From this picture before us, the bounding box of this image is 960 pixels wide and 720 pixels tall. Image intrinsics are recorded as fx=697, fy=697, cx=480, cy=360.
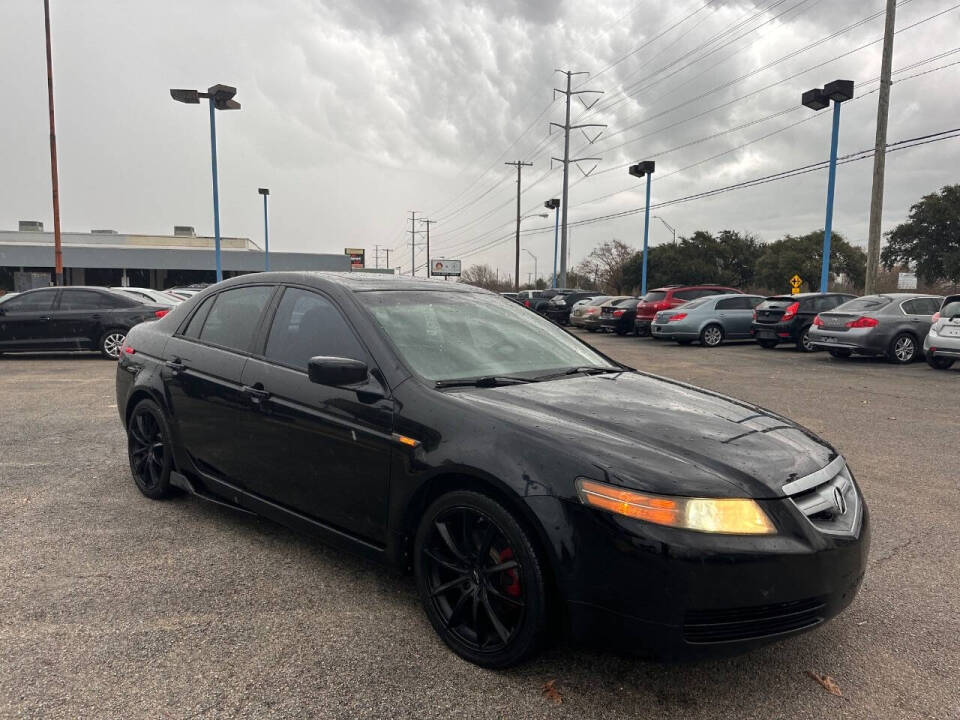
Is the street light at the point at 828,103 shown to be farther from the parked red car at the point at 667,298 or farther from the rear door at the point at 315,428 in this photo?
the rear door at the point at 315,428

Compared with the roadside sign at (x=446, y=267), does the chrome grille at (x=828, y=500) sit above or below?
below

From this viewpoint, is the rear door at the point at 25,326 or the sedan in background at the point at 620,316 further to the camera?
the sedan in background at the point at 620,316

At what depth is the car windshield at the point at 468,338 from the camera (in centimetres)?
321

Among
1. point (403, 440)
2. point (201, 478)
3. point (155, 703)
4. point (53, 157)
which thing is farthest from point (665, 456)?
point (53, 157)

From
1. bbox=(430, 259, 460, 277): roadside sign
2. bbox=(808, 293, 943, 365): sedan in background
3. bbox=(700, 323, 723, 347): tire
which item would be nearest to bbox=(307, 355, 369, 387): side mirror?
bbox=(808, 293, 943, 365): sedan in background

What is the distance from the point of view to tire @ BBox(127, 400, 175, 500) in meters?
4.30

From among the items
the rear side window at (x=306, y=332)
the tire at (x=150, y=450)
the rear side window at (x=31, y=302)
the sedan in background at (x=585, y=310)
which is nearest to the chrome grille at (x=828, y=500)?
the rear side window at (x=306, y=332)

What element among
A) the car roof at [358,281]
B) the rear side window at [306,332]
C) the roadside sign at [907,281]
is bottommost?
the rear side window at [306,332]

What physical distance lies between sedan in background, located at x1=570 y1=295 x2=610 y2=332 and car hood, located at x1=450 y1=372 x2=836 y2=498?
21.4m

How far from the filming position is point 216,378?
12.6 feet

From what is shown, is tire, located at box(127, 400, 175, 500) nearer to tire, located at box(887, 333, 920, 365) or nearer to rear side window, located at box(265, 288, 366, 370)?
rear side window, located at box(265, 288, 366, 370)

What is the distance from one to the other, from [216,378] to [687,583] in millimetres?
2736

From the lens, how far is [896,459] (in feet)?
19.4

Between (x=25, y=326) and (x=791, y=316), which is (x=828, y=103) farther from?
(x=25, y=326)
